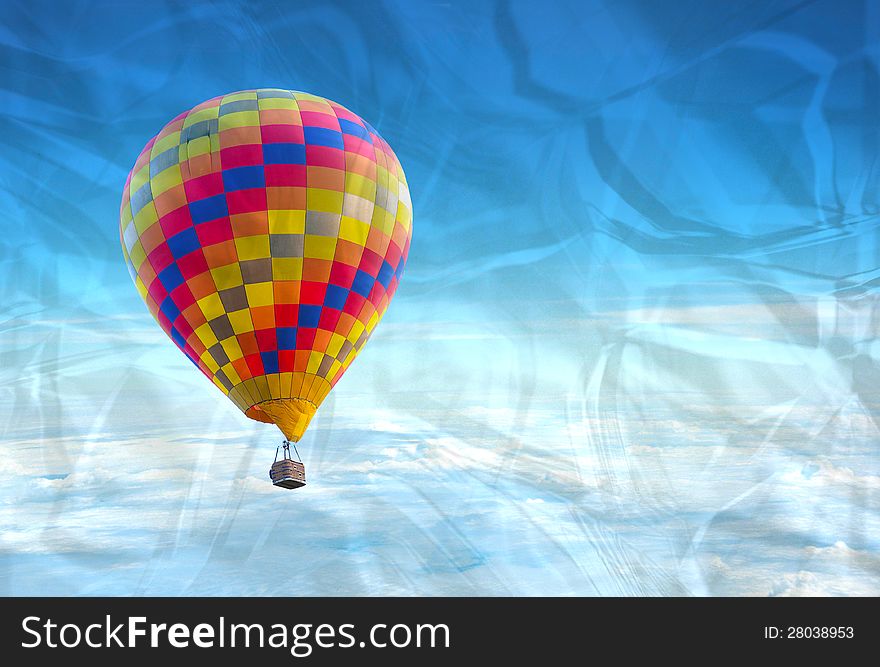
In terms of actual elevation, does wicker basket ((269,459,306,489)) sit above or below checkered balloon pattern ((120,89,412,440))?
below

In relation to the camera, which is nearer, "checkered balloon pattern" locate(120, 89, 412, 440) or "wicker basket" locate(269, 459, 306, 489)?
"wicker basket" locate(269, 459, 306, 489)

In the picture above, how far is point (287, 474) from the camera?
2141 centimetres

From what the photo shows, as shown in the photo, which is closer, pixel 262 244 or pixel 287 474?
pixel 287 474

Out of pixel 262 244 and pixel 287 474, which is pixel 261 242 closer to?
pixel 262 244

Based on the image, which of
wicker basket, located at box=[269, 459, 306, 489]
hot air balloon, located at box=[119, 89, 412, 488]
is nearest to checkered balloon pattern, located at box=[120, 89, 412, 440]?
hot air balloon, located at box=[119, 89, 412, 488]

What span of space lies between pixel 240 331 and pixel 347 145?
6167 millimetres

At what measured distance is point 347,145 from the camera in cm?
2305

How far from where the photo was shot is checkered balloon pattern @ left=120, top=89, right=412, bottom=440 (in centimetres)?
2175

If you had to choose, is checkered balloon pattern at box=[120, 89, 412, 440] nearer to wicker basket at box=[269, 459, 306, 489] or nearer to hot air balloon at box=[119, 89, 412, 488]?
hot air balloon at box=[119, 89, 412, 488]

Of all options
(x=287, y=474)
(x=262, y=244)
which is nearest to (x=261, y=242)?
(x=262, y=244)

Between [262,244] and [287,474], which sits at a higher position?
[262,244]

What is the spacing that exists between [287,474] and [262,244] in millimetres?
6242

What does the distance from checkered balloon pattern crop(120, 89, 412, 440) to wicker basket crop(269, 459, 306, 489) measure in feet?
2.94

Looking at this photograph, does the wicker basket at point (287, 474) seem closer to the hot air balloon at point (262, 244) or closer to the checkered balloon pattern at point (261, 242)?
the hot air balloon at point (262, 244)
